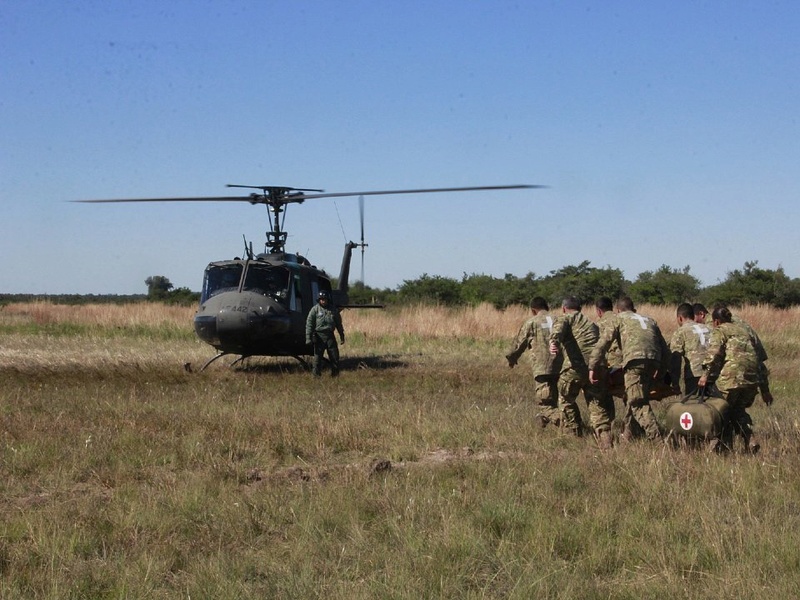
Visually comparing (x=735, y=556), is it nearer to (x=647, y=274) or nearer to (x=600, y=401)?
(x=600, y=401)

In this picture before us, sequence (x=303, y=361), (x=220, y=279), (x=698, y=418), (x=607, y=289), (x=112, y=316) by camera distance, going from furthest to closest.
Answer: (x=607, y=289) < (x=112, y=316) < (x=303, y=361) < (x=220, y=279) < (x=698, y=418)

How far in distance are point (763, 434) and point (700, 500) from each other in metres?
3.52

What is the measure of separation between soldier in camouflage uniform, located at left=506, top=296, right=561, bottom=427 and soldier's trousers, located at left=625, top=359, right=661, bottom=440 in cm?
102

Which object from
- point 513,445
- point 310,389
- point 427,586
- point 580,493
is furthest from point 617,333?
point 310,389

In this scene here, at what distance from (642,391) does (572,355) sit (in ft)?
2.96

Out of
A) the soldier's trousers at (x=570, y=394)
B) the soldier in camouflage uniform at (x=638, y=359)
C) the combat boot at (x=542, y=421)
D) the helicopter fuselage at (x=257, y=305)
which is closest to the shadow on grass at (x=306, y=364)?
the helicopter fuselage at (x=257, y=305)

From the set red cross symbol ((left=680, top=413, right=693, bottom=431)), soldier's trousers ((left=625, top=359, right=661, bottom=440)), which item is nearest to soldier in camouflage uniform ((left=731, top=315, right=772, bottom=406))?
red cross symbol ((left=680, top=413, right=693, bottom=431))

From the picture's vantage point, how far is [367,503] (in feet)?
20.5

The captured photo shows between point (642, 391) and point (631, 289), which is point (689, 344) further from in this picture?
point (631, 289)

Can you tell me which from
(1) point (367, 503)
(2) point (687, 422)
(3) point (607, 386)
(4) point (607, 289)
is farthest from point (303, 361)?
(4) point (607, 289)

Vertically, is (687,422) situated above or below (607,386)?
below

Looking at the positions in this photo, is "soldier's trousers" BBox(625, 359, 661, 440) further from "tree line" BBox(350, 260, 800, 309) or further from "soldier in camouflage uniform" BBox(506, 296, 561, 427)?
"tree line" BBox(350, 260, 800, 309)

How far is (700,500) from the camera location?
6184 mm

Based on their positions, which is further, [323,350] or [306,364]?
[306,364]
